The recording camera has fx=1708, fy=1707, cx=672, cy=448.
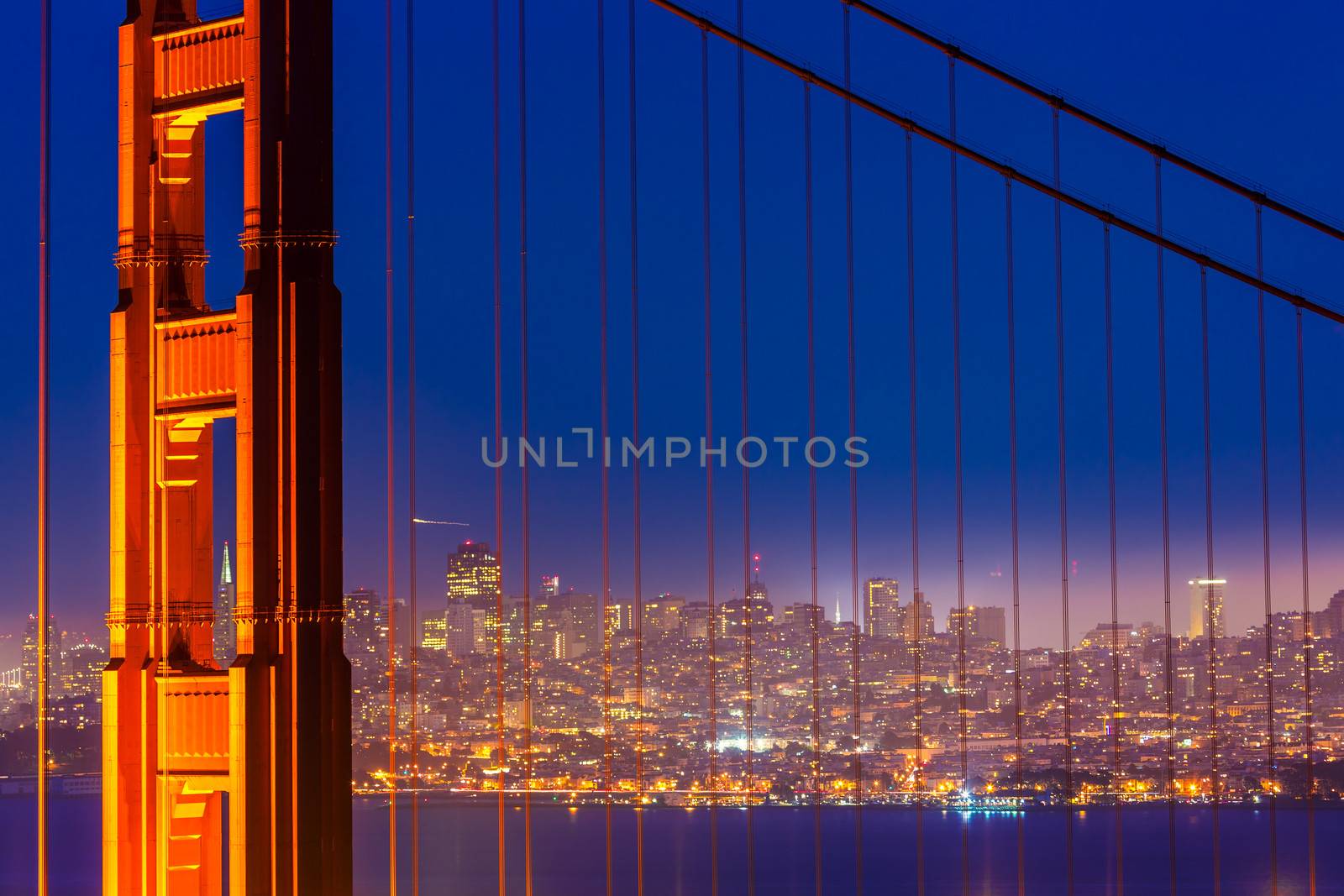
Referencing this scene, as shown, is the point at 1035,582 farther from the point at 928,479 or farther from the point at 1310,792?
the point at 1310,792

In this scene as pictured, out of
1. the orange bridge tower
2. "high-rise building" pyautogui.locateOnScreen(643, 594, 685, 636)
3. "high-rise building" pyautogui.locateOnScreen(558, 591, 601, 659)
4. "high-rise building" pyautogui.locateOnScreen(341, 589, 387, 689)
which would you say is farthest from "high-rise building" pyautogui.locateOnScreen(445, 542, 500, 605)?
the orange bridge tower

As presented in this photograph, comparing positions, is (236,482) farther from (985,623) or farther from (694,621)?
(985,623)

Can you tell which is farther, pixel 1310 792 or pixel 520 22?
pixel 520 22

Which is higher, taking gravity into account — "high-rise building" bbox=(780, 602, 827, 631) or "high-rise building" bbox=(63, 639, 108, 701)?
"high-rise building" bbox=(780, 602, 827, 631)

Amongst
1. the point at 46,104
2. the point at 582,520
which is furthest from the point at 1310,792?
the point at 582,520

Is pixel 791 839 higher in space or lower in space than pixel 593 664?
lower

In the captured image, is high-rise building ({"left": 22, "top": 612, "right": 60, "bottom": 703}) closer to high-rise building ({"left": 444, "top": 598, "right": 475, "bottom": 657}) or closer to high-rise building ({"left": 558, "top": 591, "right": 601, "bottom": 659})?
high-rise building ({"left": 444, "top": 598, "right": 475, "bottom": 657})

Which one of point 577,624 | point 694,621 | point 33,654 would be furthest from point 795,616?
point 33,654
